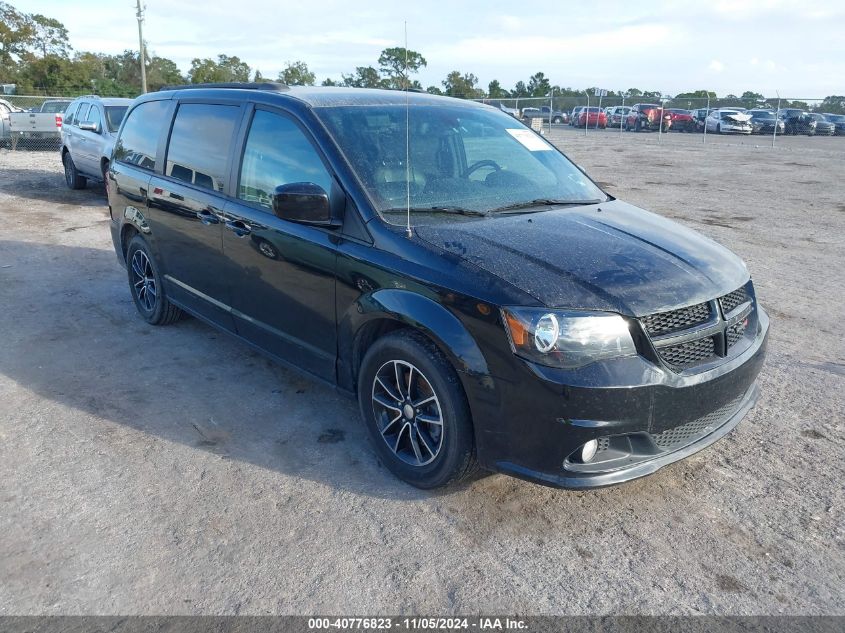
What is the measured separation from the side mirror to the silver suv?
938 centimetres

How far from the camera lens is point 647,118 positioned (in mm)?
39406

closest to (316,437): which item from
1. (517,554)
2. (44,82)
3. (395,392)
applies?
(395,392)

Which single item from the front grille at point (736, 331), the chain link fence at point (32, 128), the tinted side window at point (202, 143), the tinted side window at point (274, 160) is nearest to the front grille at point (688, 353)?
the front grille at point (736, 331)

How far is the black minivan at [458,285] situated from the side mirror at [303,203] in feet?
0.03

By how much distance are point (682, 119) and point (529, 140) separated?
37.9 metres

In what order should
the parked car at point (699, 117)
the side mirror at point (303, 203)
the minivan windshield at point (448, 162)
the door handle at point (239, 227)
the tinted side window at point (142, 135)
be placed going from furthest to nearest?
the parked car at point (699, 117), the tinted side window at point (142, 135), the door handle at point (239, 227), the minivan windshield at point (448, 162), the side mirror at point (303, 203)

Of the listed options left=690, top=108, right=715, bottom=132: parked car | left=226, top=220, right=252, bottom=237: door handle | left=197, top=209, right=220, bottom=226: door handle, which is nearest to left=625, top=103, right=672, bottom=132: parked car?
left=690, top=108, right=715, bottom=132: parked car

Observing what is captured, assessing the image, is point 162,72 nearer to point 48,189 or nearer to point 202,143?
→ point 48,189

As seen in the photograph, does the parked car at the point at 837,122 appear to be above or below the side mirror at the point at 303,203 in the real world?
above

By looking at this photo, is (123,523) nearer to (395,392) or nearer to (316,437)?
(316,437)

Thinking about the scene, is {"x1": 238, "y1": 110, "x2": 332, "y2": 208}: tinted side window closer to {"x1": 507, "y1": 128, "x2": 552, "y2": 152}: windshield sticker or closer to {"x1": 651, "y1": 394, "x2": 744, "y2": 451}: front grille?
{"x1": 507, "y1": 128, "x2": 552, "y2": 152}: windshield sticker

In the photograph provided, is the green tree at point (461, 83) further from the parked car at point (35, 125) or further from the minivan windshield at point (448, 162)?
the minivan windshield at point (448, 162)

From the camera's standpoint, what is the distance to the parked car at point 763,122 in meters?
35.8

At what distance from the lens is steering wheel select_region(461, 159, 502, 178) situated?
4164mm
